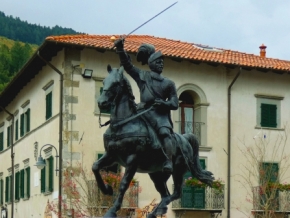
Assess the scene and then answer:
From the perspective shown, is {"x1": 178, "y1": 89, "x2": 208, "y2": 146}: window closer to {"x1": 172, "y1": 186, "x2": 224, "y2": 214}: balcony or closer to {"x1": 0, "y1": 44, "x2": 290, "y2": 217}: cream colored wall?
{"x1": 0, "y1": 44, "x2": 290, "y2": 217}: cream colored wall

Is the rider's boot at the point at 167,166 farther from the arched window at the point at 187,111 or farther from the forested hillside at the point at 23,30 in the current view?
the forested hillside at the point at 23,30

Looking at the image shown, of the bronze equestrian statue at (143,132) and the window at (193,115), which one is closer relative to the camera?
the bronze equestrian statue at (143,132)

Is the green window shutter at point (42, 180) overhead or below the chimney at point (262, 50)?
Answer: below

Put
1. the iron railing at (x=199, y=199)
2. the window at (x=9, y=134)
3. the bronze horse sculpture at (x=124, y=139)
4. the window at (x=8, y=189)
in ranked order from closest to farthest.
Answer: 1. the bronze horse sculpture at (x=124, y=139)
2. the iron railing at (x=199, y=199)
3. the window at (x=8, y=189)
4. the window at (x=9, y=134)

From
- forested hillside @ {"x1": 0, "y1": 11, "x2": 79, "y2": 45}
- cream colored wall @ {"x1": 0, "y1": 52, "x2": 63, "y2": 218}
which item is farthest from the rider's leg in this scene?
forested hillside @ {"x1": 0, "y1": 11, "x2": 79, "y2": 45}

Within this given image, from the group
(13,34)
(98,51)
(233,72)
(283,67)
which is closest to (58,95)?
(98,51)

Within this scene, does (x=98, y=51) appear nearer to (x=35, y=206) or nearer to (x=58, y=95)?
(x=58, y=95)

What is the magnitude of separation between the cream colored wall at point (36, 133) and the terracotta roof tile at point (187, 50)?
1.48 metres

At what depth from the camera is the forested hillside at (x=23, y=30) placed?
572 ft

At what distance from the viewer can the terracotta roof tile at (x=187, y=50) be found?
33.5 meters

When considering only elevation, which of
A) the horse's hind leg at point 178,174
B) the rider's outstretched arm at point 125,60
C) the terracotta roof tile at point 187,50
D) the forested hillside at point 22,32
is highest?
the forested hillside at point 22,32

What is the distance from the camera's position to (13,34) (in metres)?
187

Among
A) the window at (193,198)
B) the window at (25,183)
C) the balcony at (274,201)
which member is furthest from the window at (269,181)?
the window at (25,183)

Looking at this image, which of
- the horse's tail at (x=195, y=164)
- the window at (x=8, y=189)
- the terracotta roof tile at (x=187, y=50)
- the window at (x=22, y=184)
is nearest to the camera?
the horse's tail at (x=195, y=164)
